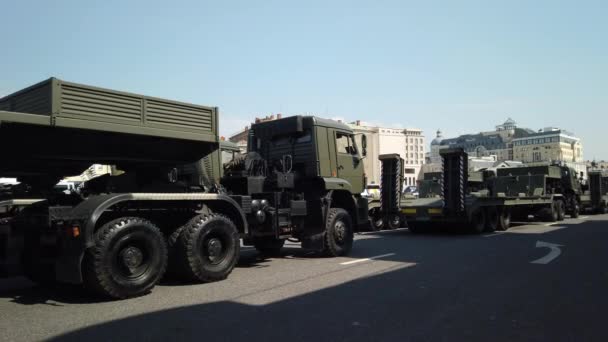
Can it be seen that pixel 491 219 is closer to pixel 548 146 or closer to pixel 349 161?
pixel 349 161

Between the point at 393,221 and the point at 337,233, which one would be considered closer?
the point at 337,233

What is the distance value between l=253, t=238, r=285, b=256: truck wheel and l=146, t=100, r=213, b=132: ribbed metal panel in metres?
3.65

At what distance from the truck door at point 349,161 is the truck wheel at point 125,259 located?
5.01 metres

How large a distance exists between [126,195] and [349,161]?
5.74m

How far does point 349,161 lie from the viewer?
35.8 ft

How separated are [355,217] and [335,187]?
46.7 inches

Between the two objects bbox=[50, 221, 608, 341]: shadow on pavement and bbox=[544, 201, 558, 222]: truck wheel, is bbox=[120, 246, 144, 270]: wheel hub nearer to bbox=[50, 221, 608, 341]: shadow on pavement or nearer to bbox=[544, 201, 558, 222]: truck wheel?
bbox=[50, 221, 608, 341]: shadow on pavement

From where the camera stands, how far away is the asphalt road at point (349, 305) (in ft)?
15.6

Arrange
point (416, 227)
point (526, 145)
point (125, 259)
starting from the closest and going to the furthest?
point (125, 259)
point (416, 227)
point (526, 145)

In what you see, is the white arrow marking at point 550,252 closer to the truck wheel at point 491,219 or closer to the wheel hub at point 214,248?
the truck wheel at point 491,219

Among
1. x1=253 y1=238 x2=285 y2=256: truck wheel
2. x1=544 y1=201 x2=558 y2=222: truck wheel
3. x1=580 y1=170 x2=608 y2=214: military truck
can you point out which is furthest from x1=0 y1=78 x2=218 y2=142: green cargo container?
x1=580 y1=170 x2=608 y2=214: military truck

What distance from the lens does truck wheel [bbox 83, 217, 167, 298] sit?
5.91 metres

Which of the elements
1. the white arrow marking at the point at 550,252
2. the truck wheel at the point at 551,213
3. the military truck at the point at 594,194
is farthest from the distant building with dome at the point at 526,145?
the white arrow marking at the point at 550,252

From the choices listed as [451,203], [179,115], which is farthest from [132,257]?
[451,203]
